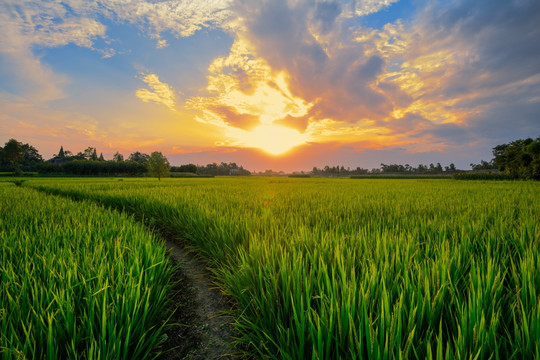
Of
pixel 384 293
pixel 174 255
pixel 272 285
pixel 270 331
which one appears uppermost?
pixel 384 293

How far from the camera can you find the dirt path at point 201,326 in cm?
215

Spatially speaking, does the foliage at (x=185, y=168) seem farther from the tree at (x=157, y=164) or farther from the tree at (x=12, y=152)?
the tree at (x=157, y=164)

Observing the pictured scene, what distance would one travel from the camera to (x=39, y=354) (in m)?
1.43

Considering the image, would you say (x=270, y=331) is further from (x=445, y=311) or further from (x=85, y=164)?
(x=85, y=164)

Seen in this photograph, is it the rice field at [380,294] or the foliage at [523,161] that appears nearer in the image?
the rice field at [380,294]

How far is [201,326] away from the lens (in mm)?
2521

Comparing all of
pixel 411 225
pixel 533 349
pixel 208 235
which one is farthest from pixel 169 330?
pixel 411 225

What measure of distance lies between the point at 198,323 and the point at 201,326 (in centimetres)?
8

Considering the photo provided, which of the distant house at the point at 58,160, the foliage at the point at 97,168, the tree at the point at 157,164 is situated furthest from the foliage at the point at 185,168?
the distant house at the point at 58,160

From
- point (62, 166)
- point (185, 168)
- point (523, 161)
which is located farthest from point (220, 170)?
point (523, 161)

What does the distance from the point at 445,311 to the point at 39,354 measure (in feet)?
9.23

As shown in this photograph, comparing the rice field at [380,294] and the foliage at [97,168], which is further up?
the foliage at [97,168]

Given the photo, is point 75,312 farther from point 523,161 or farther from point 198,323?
point 523,161

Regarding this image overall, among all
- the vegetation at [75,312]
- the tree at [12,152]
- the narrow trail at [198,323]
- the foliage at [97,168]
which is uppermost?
the tree at [12,152]
